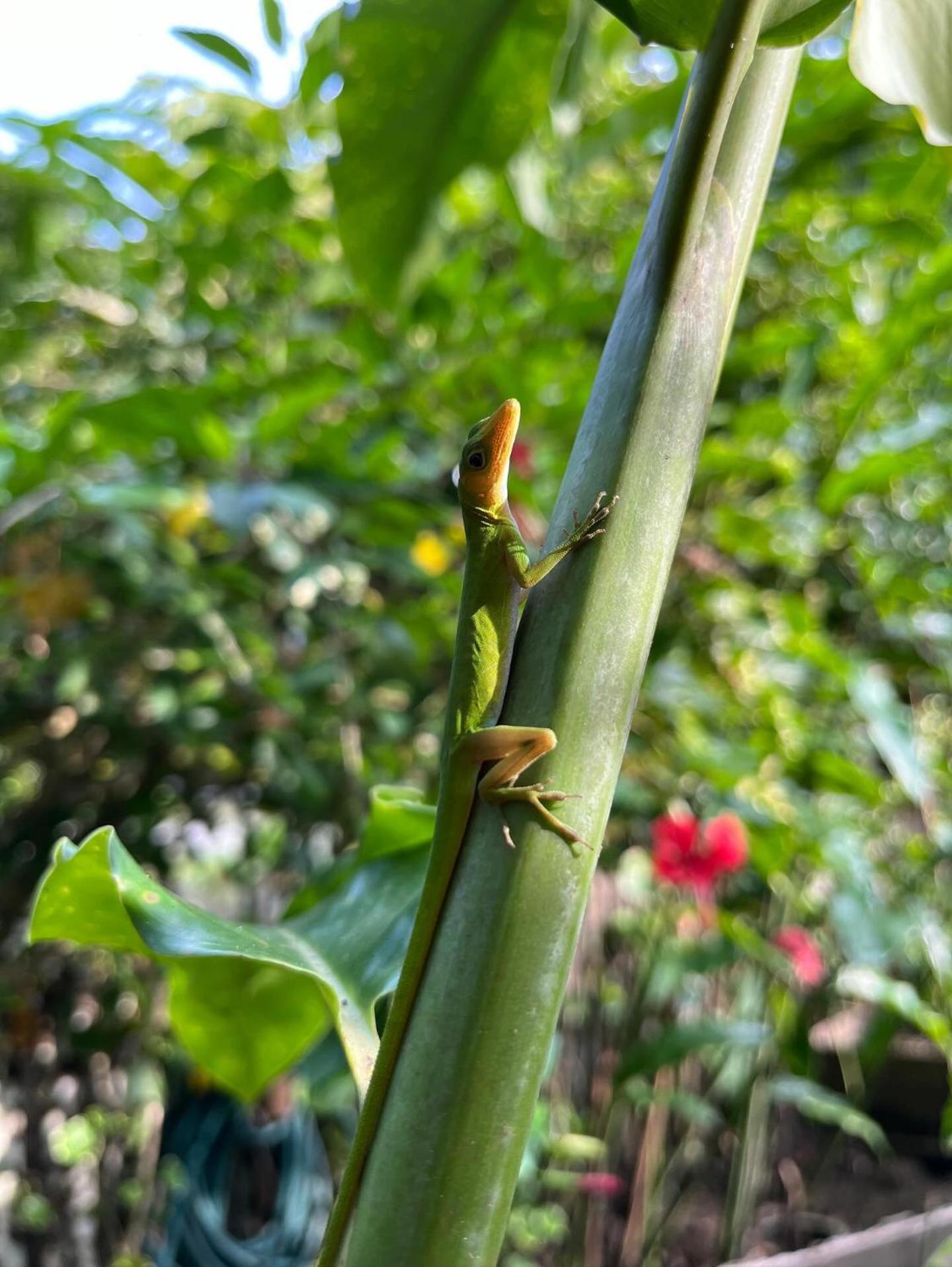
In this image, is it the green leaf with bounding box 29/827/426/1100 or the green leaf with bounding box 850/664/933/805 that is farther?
the green leaf with bounding box 850/664/933/805

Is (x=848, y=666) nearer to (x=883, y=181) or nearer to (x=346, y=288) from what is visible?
(x=883, y=181)

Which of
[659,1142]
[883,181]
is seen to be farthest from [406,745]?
[659,1142]

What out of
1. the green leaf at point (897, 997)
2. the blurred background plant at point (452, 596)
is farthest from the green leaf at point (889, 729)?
the green leaf at point (897, 997)

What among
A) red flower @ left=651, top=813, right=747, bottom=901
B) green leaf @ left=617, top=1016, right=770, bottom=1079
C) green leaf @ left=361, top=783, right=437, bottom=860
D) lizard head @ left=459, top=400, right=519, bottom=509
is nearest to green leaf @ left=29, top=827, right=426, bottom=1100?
green leaf @ left=361, top=783, right=437, bottom=860

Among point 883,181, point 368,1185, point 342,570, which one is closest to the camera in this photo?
point 368,1185

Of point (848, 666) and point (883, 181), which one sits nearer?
point (883, 181)

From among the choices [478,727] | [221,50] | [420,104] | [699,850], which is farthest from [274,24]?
[699,850]

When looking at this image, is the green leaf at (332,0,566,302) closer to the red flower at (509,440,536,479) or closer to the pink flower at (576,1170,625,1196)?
the red flower at (509,440,536,479)

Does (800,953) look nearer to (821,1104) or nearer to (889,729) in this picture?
(821,1104)
